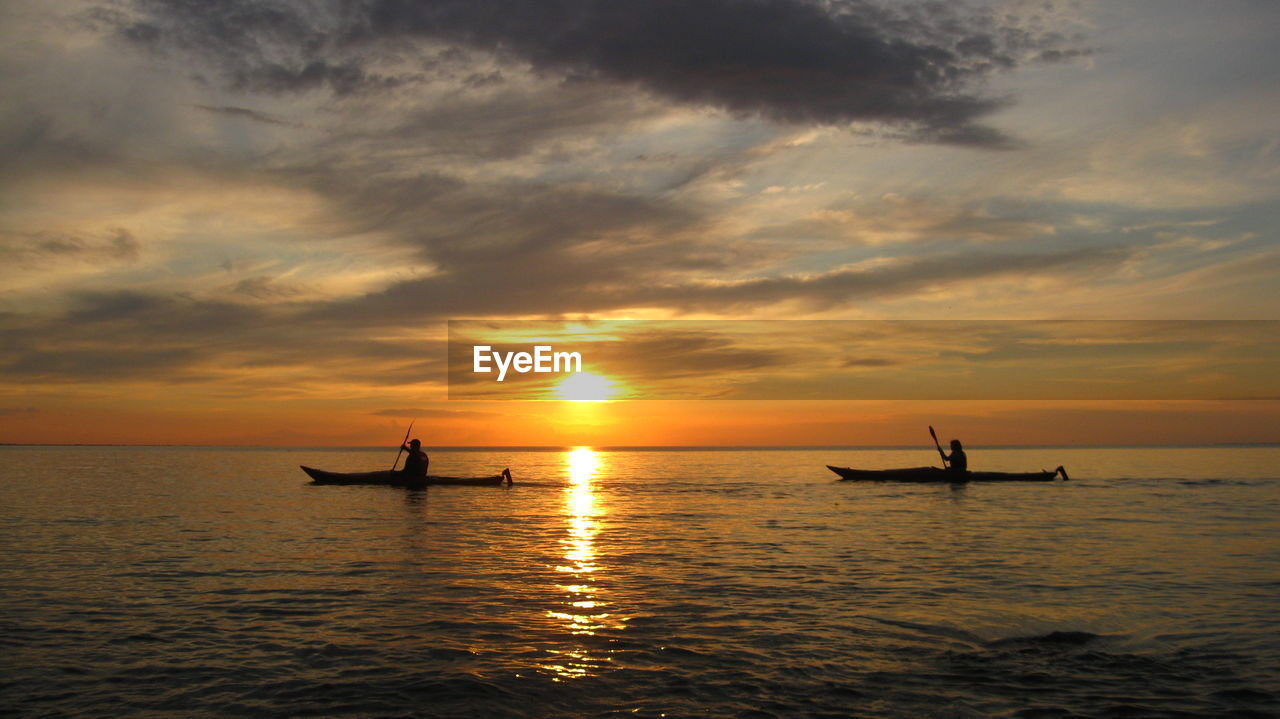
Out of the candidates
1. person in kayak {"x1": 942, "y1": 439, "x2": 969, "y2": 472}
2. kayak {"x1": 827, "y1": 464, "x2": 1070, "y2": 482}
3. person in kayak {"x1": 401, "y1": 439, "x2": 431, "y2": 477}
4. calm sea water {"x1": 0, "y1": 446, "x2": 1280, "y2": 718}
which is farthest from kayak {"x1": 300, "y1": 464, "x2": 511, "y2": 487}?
person in kayak {"x1": 942, "y1": 439, "x2": 969, "y2": 472}

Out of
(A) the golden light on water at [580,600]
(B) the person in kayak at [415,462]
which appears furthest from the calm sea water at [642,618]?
(B) the person in kayak at [415,462]

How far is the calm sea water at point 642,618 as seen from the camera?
1062 centimetres

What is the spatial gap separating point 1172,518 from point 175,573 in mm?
35400

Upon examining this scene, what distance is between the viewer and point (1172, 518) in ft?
110

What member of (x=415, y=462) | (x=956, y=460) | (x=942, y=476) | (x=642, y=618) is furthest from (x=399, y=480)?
(x=642, y=618)

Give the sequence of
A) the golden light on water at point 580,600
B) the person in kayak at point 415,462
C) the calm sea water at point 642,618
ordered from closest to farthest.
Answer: the calm sea water at point 642,618
the golden light on water at point 580,600
the person in kayak at point 415,462

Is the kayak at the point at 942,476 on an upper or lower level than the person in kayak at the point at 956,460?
lower

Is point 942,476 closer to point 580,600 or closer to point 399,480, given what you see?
point 399,480

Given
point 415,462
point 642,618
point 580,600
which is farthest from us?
point 415,462

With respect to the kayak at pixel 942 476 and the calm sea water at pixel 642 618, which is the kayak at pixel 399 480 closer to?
the calm sea water at pixel 642 618

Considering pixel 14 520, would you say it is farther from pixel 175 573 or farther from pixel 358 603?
pixel 358 603

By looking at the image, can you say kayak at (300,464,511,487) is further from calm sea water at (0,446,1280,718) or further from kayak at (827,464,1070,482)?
kayak at (827,464,1070,482)

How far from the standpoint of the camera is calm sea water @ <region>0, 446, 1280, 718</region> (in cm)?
1062

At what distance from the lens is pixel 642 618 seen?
15.1 meters
